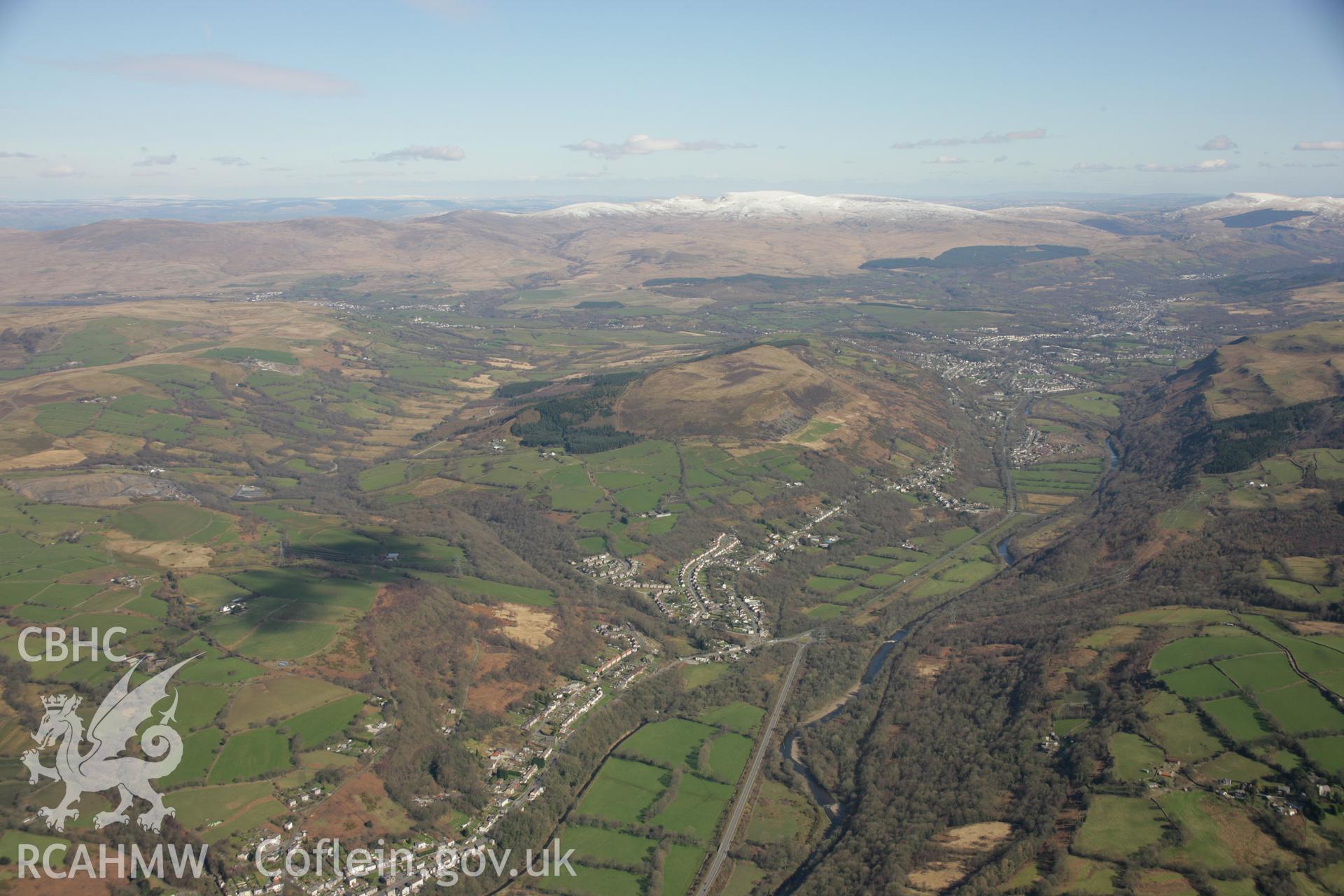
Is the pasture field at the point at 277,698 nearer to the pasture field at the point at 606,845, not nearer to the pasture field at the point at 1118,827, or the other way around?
the pasture field at the point at 606,845

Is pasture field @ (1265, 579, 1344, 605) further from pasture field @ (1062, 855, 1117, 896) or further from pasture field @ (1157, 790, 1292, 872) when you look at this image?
pasture field @ (1062, 855, 1117, 896)

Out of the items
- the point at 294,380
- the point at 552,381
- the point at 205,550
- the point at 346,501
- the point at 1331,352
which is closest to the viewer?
the point at 205,550

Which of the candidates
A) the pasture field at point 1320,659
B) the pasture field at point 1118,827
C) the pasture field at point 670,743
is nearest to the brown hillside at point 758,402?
the pasture field at point 670,743

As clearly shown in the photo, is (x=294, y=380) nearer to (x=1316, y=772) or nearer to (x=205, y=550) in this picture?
(x=205, y=550)

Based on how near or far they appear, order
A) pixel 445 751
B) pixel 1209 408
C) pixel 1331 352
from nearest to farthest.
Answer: pixel 445 751 < pixel 1209 408 < pixel 1331 352

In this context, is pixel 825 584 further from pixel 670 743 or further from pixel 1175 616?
pixel 1175 616

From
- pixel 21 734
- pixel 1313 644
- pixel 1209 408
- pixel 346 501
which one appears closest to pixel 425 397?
pixel 346 501
